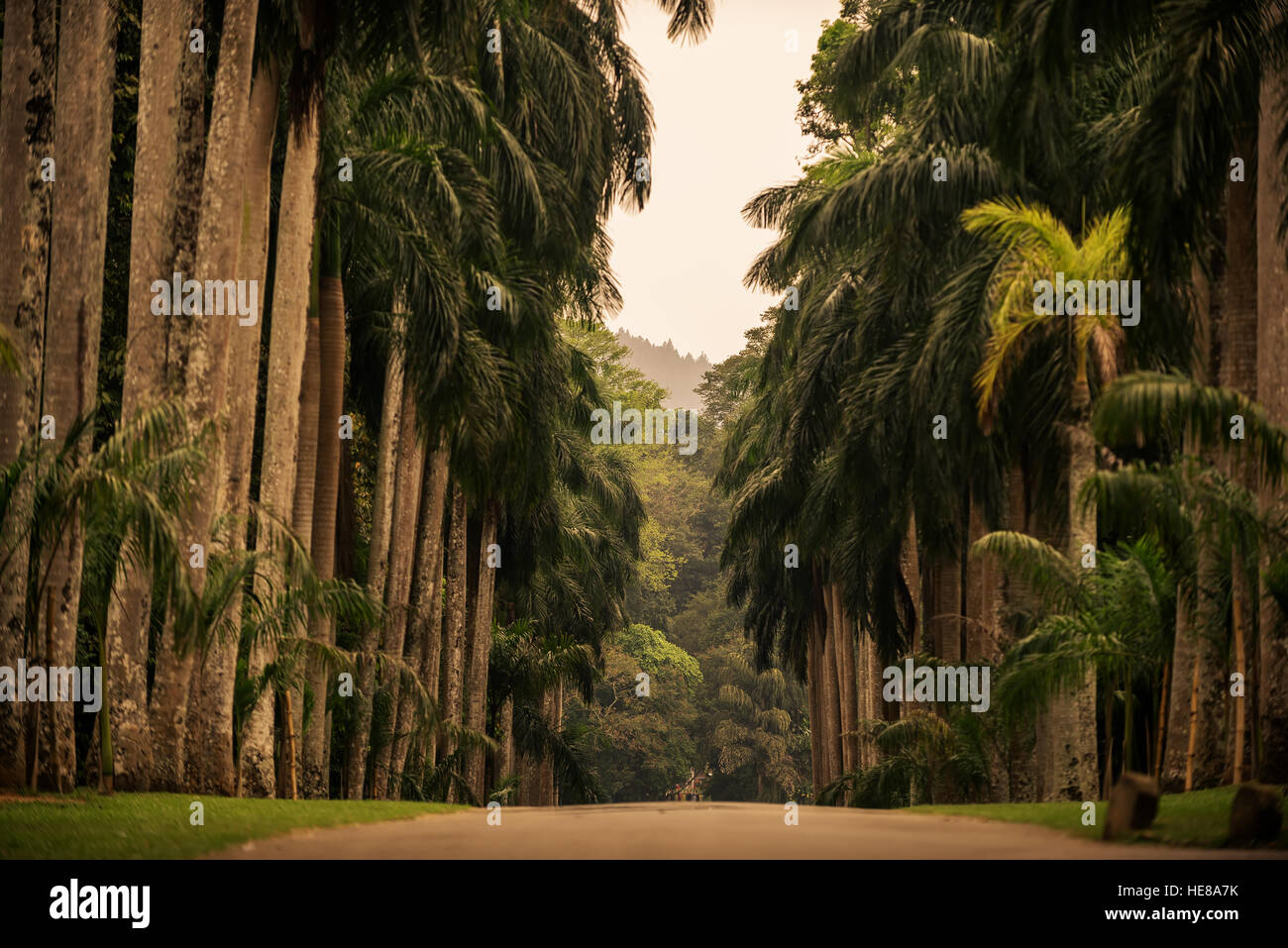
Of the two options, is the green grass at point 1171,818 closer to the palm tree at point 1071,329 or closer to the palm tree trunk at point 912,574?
the palm tree at point 1071,329

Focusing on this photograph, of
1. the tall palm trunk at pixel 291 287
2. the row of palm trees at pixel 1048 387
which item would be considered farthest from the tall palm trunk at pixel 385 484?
the row of palm trees at pixel 1048 387

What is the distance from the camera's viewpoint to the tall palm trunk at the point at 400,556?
1977cm

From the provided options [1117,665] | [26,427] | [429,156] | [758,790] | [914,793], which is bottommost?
[758,790]

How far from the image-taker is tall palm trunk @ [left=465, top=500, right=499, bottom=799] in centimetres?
2666

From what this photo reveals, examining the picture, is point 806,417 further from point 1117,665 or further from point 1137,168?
point 1137,168

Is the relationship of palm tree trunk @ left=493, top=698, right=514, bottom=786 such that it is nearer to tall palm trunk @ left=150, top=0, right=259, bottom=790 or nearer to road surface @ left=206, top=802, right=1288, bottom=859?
tall palm trunk @ left=150, top=0, right=259, bottom=790

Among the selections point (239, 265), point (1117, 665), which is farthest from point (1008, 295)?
point (239, 265)

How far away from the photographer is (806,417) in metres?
25.2

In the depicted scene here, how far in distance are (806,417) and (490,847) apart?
17913 mm

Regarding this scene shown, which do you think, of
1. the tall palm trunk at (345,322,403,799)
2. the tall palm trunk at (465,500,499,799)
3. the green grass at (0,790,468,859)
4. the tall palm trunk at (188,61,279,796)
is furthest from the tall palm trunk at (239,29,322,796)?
the tall palm trunk at (465,500,499,799)

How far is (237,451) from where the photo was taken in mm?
13758

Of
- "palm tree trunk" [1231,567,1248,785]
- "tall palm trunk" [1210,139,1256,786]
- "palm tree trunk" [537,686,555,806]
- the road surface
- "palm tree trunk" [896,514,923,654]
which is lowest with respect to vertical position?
"palm tree trunk" [537,686,555,806]

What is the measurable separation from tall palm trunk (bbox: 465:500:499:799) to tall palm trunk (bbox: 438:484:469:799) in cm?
75

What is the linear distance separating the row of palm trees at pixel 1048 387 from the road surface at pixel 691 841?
2597 millimetres
